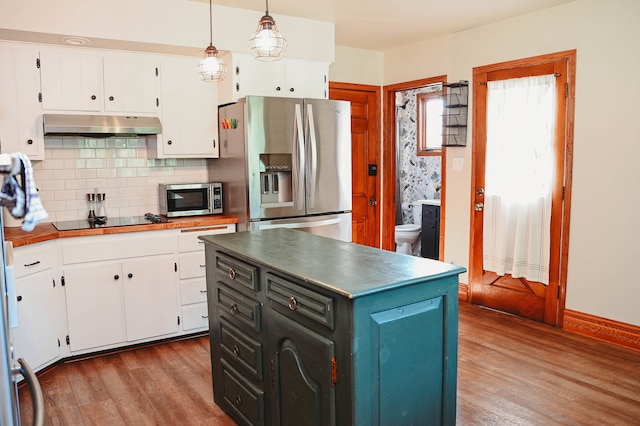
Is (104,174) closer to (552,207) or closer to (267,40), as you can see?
(267,40)

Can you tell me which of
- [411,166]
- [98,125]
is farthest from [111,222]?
[411,166]

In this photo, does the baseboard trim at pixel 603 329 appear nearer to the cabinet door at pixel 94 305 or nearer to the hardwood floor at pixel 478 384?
the hardwood floor at pixel 478 384

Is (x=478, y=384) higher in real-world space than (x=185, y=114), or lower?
lower

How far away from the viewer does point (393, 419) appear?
1.86 m

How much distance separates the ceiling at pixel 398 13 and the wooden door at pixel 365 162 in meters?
0.81

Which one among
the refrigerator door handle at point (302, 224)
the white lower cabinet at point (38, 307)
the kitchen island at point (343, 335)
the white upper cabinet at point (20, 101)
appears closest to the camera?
the kitchen island at point (343, 335)

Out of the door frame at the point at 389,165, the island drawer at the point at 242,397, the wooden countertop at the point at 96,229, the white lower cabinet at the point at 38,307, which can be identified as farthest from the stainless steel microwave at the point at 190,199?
the door frame at the point at 389,165

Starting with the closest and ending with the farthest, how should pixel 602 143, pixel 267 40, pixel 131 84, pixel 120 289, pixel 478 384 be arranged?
pixel 267 40 < pixel 478 384 < pixel 120 289 < pixel 602 143 < pixel 131 84

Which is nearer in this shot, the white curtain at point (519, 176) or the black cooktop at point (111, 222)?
the black cooktop at point (111, 222)

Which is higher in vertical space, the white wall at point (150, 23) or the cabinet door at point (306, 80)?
the white wall at point (150, 23)

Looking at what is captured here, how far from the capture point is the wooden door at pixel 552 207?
399cm

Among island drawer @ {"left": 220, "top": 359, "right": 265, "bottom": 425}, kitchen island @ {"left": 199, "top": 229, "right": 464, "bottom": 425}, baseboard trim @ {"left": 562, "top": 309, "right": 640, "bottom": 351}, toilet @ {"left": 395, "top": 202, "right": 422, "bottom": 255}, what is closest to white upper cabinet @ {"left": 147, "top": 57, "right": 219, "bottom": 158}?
kitchen island @ {"left": 199, "top": 229, "right": 464, "bottom": 425}

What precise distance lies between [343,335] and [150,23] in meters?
2.95

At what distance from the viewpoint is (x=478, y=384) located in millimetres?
3109
